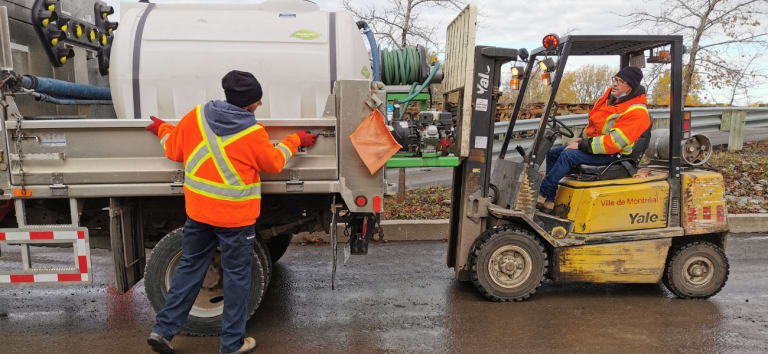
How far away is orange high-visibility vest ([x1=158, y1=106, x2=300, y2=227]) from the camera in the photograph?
3.28m

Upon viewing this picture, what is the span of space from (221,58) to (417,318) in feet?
8.55

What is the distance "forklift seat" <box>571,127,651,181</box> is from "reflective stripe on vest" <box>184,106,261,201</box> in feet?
9.41

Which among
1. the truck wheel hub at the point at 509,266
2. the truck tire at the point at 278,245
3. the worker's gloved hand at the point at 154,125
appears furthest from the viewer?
the truck tire at the point at 278,245

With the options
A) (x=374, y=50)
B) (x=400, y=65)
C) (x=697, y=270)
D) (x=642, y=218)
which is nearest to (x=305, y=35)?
(x=374, y=50)

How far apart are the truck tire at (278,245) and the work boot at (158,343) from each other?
1.98 meters

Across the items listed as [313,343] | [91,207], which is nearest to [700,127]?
[313,343]

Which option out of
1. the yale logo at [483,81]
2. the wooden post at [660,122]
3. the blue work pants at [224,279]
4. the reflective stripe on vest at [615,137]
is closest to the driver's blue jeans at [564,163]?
the reflective stripe on vest at [615,137]

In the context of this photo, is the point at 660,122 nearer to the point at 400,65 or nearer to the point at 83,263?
the point at 400,65

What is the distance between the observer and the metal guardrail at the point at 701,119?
9.27 meters

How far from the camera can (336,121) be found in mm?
3744

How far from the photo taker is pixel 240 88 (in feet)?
10.9

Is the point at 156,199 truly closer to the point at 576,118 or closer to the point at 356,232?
the point at 356,232

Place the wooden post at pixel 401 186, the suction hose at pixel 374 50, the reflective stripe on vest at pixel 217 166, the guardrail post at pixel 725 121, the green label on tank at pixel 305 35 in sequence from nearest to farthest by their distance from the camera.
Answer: the reflective stripe on vest at pixel 217 166
the green label on tank at pixel 305 35
the suction hose at pixel 374 50
the wooden post at pixel 401 186
the guardrail post at pixel 725 121

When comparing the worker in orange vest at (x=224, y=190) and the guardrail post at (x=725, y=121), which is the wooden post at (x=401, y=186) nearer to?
the worker in orange vest at (x=224, y=190)
